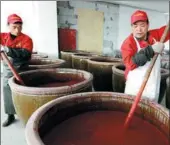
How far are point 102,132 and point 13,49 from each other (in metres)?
1.35

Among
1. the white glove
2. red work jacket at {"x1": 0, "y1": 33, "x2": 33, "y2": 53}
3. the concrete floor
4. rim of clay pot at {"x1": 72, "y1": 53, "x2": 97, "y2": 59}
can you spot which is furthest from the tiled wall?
the white glove

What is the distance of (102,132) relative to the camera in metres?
1.27

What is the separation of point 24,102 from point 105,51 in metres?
2.54

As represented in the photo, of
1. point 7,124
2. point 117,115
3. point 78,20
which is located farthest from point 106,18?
point 117,115

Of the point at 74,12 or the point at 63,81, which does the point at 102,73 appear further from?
the point at 74,12

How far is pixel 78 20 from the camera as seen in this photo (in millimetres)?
3223

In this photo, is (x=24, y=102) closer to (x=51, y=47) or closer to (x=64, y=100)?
(x=64, y=100)

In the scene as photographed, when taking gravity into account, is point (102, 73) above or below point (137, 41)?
below

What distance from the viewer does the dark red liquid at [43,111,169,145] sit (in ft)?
3.86

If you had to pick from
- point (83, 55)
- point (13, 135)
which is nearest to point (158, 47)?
point (13, 135)

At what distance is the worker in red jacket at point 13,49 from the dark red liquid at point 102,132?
1.12m

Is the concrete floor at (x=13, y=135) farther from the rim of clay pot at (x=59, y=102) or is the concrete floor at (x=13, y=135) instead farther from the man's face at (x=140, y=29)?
the man's face at (x=140, y=29)

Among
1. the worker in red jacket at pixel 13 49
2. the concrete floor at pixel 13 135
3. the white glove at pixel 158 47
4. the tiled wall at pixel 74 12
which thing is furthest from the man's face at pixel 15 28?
the white glove at pixel 158 47

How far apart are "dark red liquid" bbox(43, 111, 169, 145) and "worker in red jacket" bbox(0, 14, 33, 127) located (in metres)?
1.12
